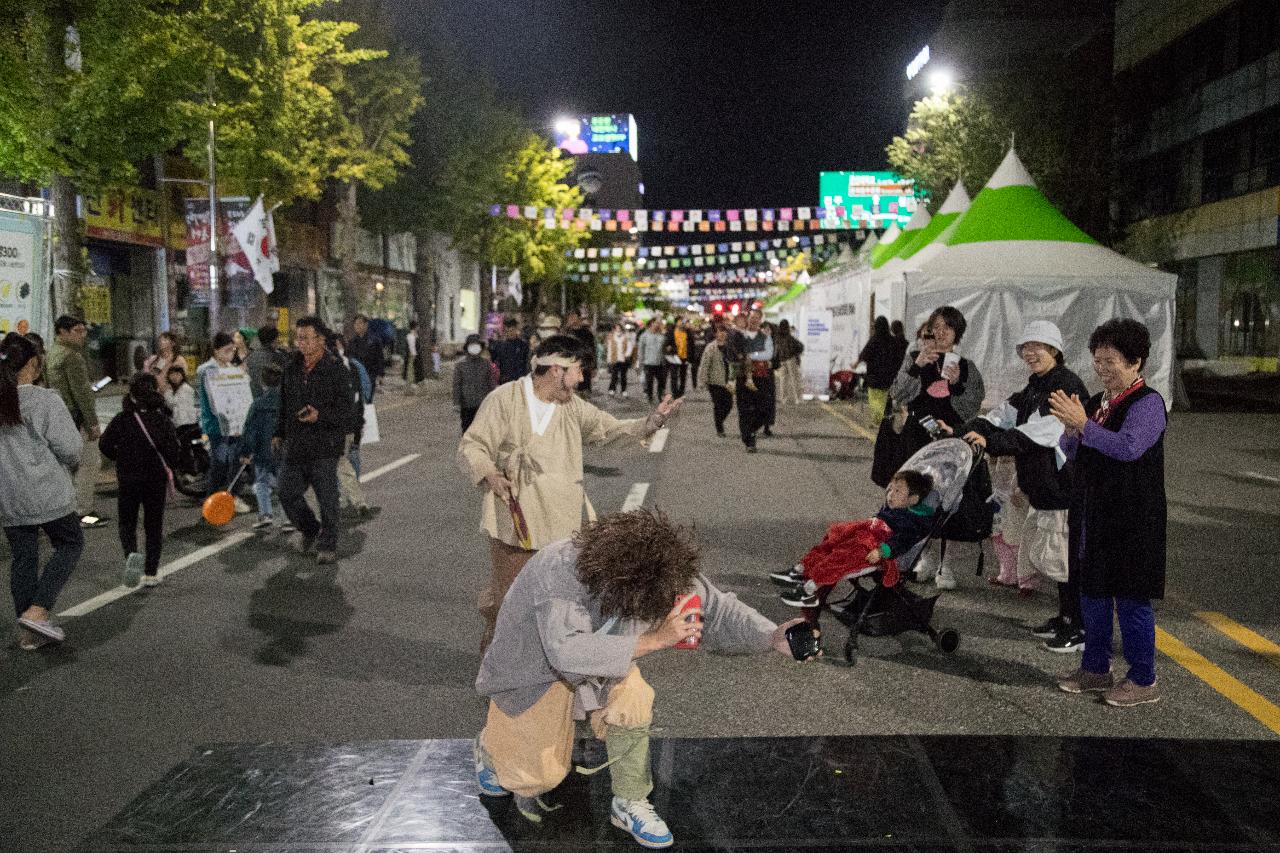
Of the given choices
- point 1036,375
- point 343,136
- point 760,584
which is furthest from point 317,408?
point 343,136

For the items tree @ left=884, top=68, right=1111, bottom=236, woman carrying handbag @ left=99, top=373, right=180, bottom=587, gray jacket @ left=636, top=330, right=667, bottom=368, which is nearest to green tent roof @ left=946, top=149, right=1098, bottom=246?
gray jacket @ left=636, top=330, right=667, bottom=368

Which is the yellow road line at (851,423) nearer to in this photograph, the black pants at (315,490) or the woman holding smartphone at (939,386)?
the woman holding smartphone at (939,386)

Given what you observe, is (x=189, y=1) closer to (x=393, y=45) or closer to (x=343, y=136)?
(x=343, y=136)

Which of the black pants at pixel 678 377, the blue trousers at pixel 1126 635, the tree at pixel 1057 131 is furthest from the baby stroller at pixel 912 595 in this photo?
the tree at pixel 1057 131

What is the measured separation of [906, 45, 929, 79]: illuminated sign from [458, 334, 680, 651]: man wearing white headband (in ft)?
254

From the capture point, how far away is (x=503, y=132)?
38312 millimetres

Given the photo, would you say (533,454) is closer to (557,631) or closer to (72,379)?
(557,631)

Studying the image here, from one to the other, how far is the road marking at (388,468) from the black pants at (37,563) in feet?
20.4

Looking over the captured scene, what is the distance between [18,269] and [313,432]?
3947mm

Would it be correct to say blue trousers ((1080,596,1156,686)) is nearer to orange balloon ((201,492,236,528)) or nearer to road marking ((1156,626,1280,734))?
road marking ((1156,626,1280,734))

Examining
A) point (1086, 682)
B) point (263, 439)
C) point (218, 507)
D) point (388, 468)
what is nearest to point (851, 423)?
point (388, 468)

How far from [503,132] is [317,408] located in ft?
104

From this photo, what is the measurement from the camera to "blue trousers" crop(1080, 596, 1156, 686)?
5.00 meters

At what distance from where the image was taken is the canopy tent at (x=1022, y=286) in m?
17.1
